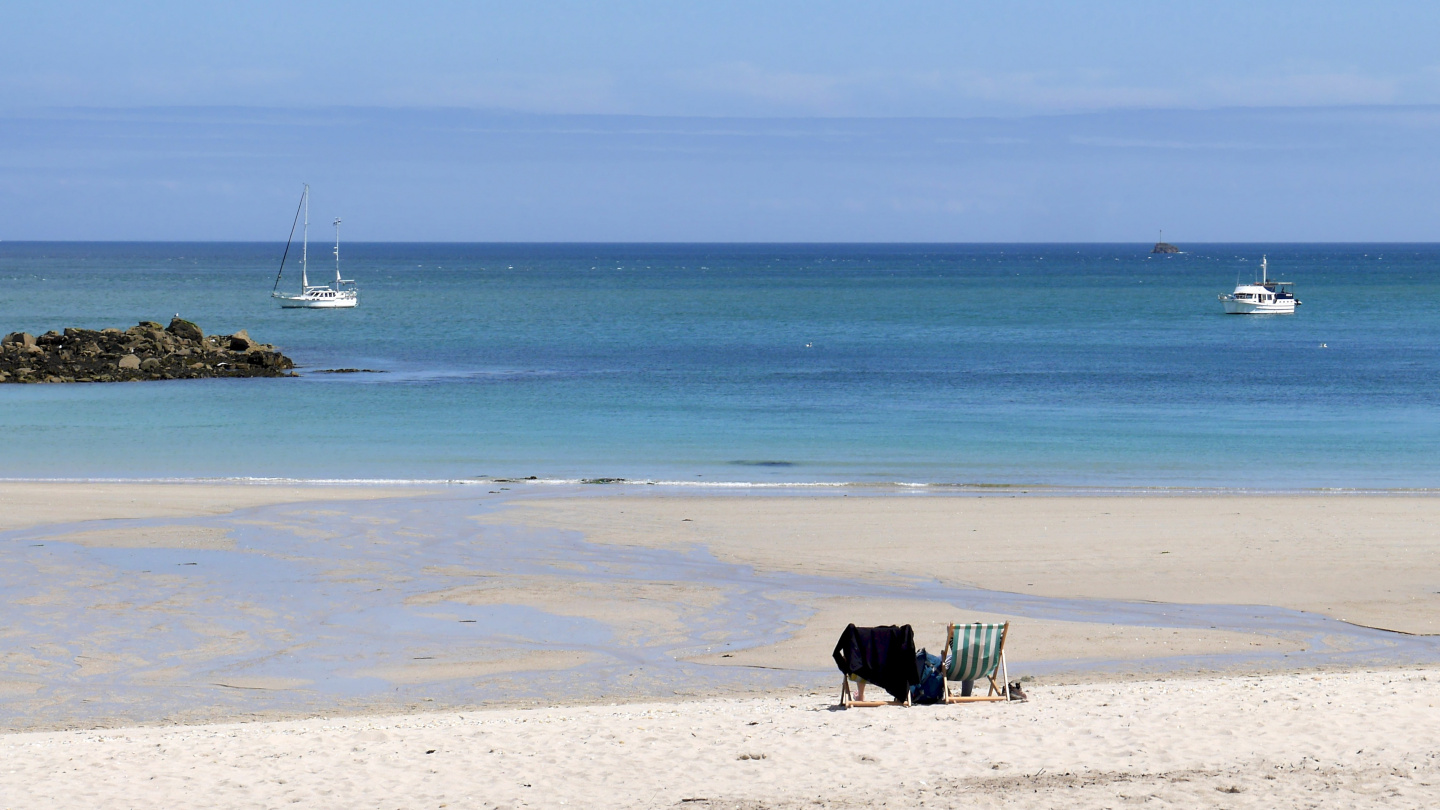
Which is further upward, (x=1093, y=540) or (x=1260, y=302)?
(x=1260, y=302)

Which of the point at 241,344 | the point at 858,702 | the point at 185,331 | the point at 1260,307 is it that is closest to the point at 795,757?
the point at 858,702

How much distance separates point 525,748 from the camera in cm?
998

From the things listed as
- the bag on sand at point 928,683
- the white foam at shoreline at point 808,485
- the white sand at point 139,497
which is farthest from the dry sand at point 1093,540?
the bag on sand at point 928,683

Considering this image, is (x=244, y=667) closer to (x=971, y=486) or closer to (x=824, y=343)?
(x=971, y=486)

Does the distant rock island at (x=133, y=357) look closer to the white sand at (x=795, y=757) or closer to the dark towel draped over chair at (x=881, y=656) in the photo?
the white sand at (x=795, y=757)

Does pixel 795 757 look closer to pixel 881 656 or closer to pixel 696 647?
pixel 881 656

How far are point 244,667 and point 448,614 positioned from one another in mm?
2646

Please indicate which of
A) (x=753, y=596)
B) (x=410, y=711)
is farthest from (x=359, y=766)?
(x=753, y=596)

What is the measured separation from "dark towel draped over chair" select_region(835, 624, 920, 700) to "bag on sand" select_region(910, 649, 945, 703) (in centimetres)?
16

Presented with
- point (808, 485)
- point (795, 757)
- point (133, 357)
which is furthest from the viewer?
point (133, 357)

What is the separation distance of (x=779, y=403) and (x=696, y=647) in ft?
87.6

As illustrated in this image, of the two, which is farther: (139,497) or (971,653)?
(139,497)

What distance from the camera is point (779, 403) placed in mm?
40469

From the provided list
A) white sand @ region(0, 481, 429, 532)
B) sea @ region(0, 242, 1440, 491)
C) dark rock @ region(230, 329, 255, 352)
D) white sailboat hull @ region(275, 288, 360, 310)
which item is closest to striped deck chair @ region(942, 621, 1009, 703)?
white sand @ region(0, 481, 429, 532)
